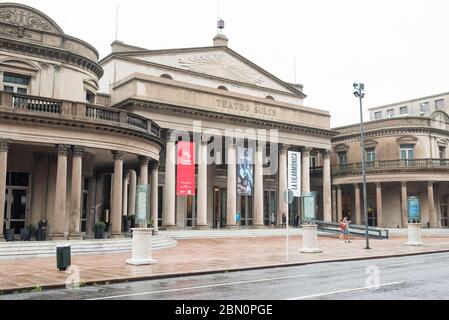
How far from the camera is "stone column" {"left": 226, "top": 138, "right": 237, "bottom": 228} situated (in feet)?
130

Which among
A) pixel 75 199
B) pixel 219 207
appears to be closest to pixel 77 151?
→ pixel 75 199

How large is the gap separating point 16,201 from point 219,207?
2206cm

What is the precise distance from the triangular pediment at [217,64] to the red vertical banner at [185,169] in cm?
1072

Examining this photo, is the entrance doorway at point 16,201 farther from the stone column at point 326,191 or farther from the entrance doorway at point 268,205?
the stone column at point 326,191

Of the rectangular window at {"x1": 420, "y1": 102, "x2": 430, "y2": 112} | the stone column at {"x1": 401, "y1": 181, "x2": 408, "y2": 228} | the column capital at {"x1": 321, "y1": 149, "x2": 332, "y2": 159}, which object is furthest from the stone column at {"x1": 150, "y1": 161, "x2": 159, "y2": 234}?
the rectangular window at {"x1": 420, "y1": 102, "x2": 430, "y2": 112}

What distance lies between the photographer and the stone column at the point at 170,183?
1418 inches

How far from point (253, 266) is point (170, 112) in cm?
2130

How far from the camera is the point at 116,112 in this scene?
25594 millimetres

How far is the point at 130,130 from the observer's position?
2556 centimetres

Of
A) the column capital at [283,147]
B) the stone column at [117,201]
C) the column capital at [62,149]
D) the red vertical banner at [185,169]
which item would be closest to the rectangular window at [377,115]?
the column capital at [283,147]

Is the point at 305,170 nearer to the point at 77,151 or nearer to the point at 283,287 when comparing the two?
the point at 77,151

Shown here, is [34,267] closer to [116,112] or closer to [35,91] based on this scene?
[116,112]
